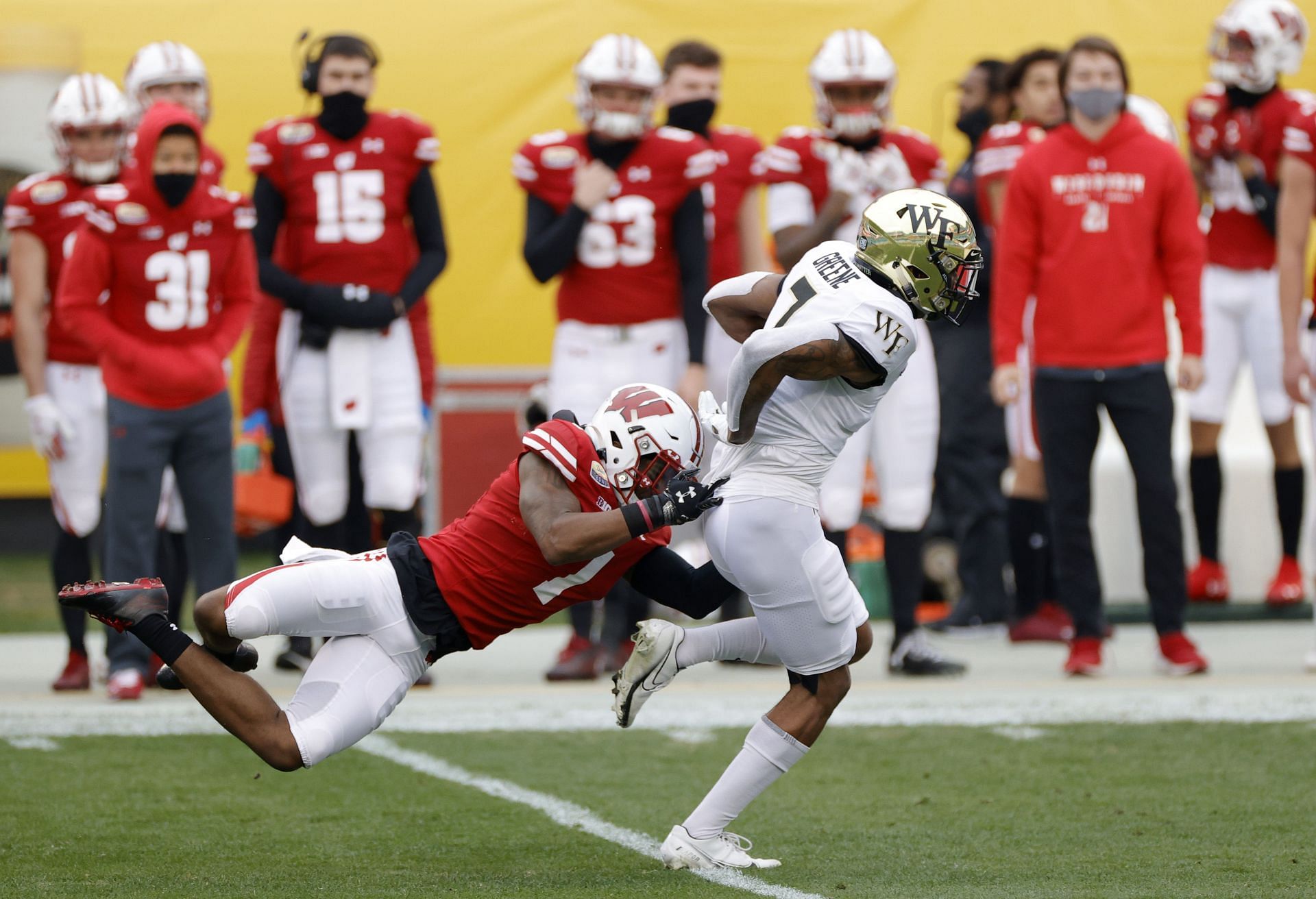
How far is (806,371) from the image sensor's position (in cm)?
417

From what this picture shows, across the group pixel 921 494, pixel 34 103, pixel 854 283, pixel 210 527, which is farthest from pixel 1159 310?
pixel 34 103

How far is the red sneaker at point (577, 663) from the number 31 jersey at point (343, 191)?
141 cm

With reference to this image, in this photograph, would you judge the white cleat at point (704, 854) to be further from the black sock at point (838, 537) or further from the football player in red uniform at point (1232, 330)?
the football player in red uniform at point (1232, 330)

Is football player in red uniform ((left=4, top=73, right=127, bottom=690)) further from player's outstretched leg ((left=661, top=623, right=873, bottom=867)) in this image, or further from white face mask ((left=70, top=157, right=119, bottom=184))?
player's outstretched leg ((left=661, top=623, right=873, bottom=867))

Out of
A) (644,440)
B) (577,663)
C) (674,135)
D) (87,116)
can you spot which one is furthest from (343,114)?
(644,440)

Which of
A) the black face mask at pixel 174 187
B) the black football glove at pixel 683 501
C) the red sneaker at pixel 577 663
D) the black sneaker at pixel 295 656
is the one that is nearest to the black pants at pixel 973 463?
the red sneaker at pixel 577 663

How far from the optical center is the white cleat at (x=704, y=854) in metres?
4.15

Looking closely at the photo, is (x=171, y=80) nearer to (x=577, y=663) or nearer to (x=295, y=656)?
(x=295, y=656)

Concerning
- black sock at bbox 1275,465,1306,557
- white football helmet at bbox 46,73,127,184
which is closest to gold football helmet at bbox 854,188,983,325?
white football helmet at bbox 46,73,127,184

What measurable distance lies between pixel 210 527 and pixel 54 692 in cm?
80

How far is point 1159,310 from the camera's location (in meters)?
6.57

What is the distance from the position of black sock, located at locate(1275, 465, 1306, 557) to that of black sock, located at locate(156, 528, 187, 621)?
4333mm

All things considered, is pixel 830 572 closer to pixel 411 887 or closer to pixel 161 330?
pixel 411 887

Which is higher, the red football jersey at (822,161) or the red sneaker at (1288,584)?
the red football jersey at (822,161)
